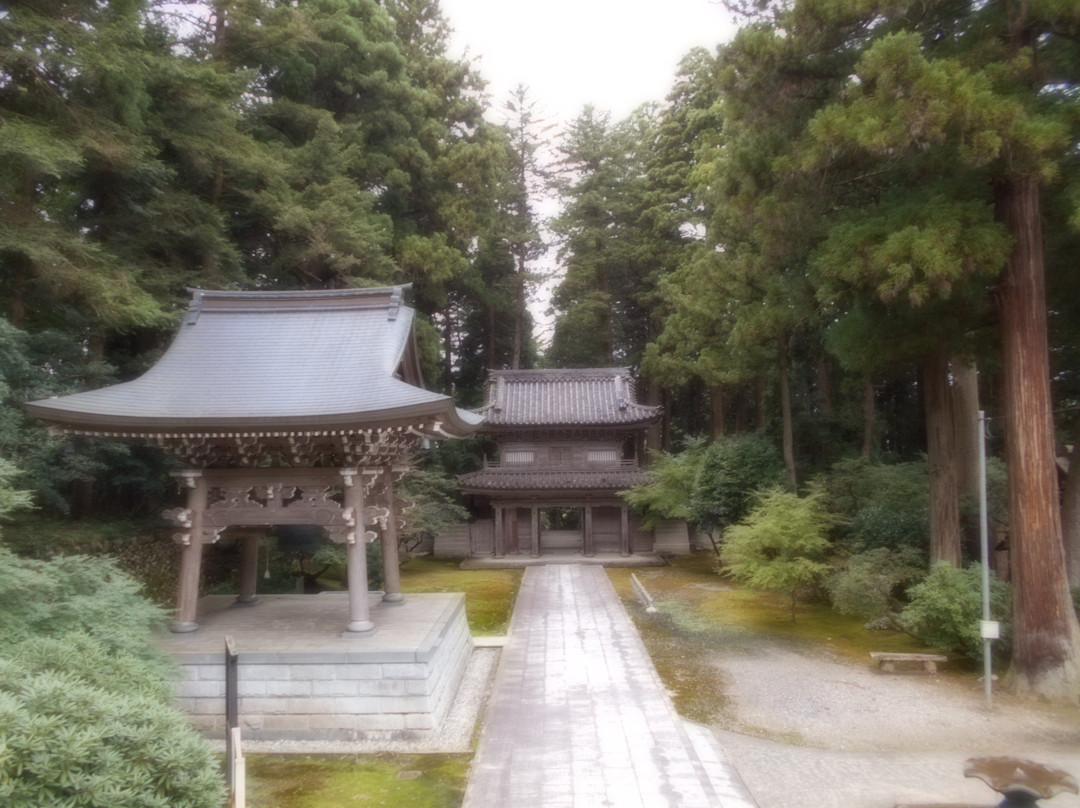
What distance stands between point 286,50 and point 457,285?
11.2 meters

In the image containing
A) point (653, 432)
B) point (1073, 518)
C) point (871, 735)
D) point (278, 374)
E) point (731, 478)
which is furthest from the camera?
Answer: point (653, 432)

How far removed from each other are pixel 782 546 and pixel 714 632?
1834 millimetres

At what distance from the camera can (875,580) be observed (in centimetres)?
1048

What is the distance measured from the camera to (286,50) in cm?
1734

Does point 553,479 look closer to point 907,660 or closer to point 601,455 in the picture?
point 601,455

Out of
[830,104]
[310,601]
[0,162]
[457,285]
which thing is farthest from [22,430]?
[457,285]

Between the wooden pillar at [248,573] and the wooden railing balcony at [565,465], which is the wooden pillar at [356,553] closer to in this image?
the wooden pillar at [248,573]

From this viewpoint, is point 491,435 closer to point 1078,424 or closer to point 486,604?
point 486,604

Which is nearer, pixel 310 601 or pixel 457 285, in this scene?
pixel 310 601

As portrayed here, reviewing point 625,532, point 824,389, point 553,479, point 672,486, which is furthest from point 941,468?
point 824,389

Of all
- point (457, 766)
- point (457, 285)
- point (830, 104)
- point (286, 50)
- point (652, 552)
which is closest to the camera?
point (457, 766)

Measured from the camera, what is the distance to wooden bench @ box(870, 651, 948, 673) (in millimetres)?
8898

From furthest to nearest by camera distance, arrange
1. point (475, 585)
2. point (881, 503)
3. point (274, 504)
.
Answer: point (475, 585), point (881, 503), point (274, 504)

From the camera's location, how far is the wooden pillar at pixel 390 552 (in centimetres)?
897
